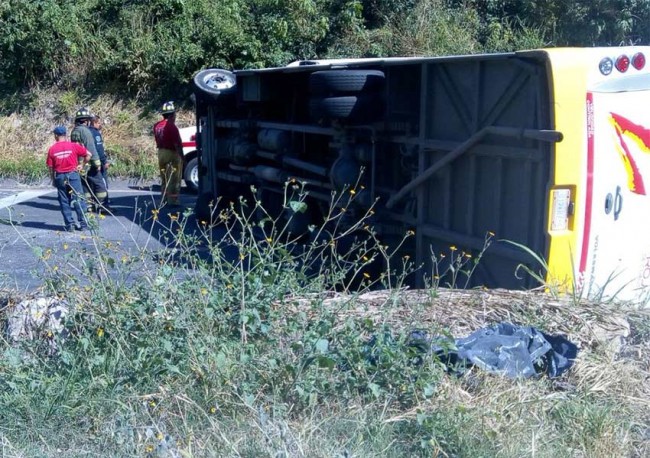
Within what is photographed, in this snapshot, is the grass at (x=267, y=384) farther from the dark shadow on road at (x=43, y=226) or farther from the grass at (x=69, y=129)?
the grass at (x=69, y=129)

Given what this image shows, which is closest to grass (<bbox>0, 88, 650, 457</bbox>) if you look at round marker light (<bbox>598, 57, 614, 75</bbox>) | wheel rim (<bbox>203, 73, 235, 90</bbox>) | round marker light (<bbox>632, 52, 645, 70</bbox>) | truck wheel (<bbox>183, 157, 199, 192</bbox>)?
round marker light (<bbox>598, 57, 614, 75</bbox>)

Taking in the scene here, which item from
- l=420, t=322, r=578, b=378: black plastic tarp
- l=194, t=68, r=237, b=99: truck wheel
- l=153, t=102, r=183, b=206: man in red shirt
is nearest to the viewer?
l=420, t=322, r=578, b=378: black plastic tarp

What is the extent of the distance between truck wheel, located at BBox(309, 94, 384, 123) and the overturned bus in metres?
0.01

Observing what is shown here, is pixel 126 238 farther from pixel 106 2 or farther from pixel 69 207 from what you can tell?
pixel 106 2

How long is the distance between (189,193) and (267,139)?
5.70 metres

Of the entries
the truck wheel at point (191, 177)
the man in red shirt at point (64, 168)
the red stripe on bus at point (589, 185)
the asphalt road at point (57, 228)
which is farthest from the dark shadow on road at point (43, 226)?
the red stripe on bus at point (589, 185)

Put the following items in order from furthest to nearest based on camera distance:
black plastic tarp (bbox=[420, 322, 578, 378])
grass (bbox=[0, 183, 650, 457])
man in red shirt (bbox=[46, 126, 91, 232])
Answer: man in red shirt (bbox=[46, 126, 91, 232])
black plastic tarp (bbox=[420, 322, 578, 378])
grass (bbox=[0, 183, 650, 457])

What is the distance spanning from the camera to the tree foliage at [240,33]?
20.4m

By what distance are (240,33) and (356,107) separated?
12610 mm

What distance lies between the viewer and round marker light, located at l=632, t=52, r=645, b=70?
21.8ft

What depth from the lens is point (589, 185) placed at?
6.36 metres

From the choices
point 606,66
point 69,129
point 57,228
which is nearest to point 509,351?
point 606,66

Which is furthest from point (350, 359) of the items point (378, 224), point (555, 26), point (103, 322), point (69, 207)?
point (555, 26)

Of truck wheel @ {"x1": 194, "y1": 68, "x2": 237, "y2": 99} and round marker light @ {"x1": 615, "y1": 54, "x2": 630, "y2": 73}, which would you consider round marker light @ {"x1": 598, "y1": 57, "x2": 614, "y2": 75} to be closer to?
round marker light @ {"x1": 615, "y1": 54, "x2": 630, "y2": 73}
